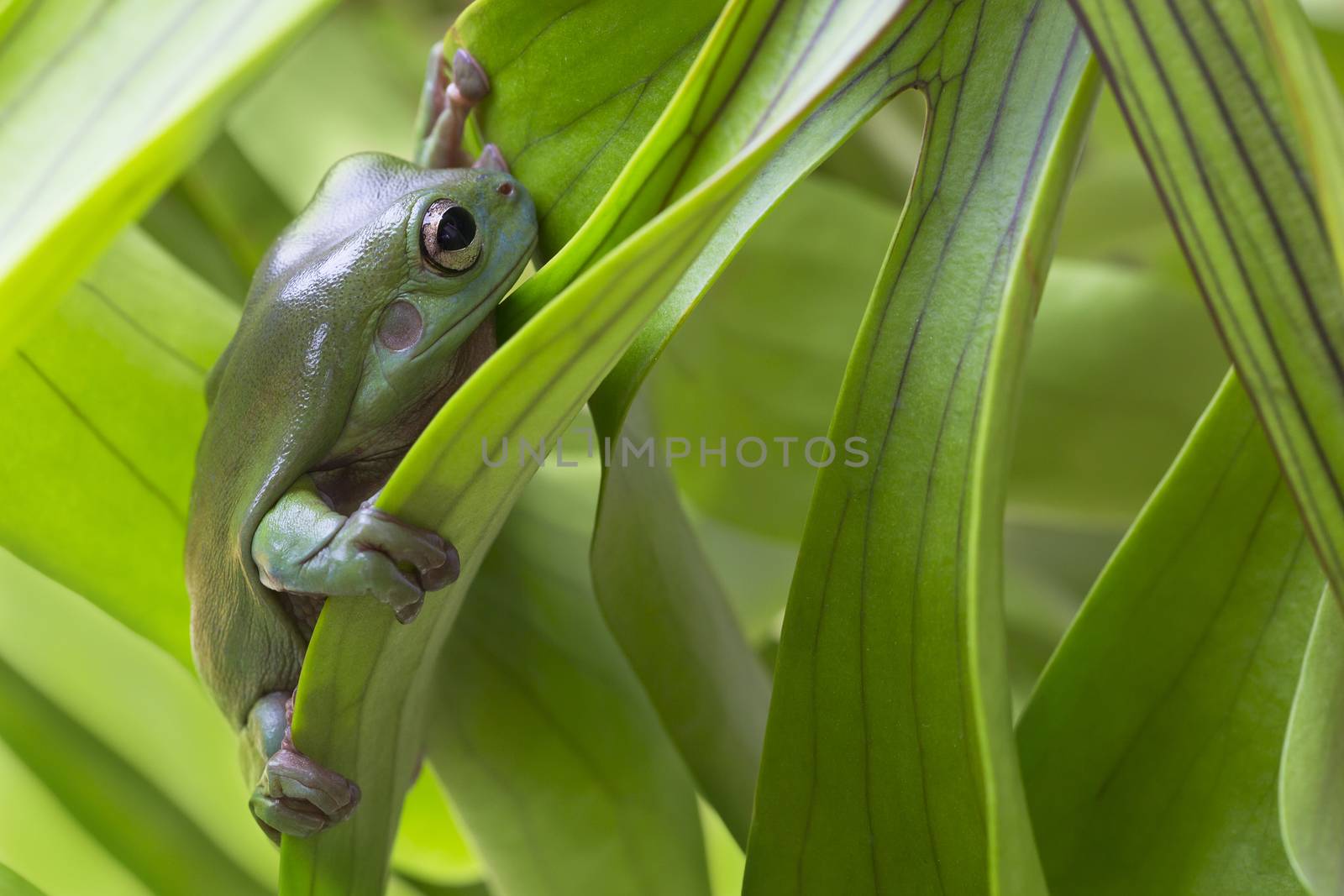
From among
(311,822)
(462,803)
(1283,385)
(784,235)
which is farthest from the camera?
(784,235)

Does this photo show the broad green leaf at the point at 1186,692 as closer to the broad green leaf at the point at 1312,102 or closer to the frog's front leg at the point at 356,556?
the broad green leaf at the point at 1312,102

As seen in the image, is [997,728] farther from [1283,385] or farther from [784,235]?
[784,235]

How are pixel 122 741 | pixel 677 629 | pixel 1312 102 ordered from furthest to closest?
pixel 122 741, pixel 677 629, pixel 1312 102

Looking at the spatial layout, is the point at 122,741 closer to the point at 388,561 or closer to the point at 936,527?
the point at 388,561

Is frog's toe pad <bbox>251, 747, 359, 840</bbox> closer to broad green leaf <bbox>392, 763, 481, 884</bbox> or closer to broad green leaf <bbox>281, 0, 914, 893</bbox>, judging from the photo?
broad green leaf <bbox>281, 0, 914, 893</bbox>

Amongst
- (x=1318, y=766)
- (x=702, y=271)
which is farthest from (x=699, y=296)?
(x=1318, y=766)

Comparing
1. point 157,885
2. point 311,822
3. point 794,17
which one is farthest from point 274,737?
point 794,17
